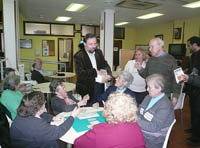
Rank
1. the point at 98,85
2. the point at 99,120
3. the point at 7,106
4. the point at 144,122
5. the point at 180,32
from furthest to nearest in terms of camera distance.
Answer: the point at 180,32 → the point at 98,85 → the point at 7,106 → the point at 99,120 → the point at 144,122

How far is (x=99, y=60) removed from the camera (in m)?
2.66

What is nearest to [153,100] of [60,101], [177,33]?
[60,101]

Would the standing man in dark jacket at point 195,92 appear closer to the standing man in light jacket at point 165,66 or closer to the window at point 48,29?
the standing man in light jacket at point 165,66

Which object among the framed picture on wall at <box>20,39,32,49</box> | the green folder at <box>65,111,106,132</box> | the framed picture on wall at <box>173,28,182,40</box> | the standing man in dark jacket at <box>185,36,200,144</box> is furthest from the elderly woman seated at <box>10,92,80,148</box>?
the framed picture on wall at <box>20,39,32,49</box>

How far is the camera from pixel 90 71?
2375 millimetres

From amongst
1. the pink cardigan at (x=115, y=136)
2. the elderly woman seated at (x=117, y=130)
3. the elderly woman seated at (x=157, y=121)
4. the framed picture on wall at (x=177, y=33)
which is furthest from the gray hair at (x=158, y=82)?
the framed picture on wall at (x=177, y=33)

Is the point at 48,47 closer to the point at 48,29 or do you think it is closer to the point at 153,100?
the point at 48,29

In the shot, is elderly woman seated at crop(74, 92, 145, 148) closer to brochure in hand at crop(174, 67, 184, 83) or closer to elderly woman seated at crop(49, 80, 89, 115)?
elderly woman seated at crop(49, 80, 89, 115)

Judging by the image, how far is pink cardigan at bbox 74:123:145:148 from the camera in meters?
1.15

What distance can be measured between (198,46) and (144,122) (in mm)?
1774

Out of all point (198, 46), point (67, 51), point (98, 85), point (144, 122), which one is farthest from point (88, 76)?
point (67, 51)

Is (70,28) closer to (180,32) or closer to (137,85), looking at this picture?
(180,32)

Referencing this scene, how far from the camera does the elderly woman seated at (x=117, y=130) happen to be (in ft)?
3.79

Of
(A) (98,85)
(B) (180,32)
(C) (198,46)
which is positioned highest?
(B) (180,32)
